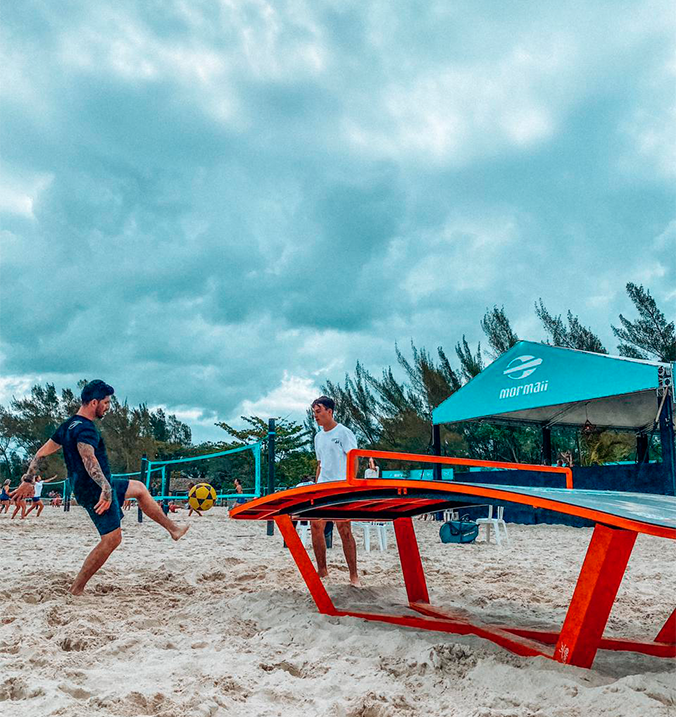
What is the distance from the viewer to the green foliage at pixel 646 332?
23.8 metres

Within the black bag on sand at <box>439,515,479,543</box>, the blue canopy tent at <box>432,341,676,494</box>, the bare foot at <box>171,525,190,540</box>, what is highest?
the blue canopy tent at <box>432,341,676,494</box>

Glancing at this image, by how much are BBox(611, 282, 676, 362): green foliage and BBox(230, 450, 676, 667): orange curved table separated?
923 inches

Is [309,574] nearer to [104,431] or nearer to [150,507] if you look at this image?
[150,507]

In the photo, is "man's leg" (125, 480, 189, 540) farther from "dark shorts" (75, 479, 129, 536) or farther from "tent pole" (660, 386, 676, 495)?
"tent pole" (660, 386, 676, 495)

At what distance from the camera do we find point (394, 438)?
26625 millimetres

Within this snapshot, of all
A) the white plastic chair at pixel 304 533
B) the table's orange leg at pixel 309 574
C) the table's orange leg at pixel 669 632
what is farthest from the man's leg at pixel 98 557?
the white plastic chair at pixel 304 533

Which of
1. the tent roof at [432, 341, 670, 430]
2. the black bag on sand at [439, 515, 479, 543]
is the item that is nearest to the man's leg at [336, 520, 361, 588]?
the black bag on sand at [439, 515, 479, 543]

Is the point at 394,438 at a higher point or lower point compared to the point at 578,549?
higher

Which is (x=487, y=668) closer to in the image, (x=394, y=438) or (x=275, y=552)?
(x=275, y=552)

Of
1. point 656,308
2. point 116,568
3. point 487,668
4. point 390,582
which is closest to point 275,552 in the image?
point 116,568

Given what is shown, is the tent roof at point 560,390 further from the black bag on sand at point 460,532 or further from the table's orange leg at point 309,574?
the table's orange leg at point 309,574

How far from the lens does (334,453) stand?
14.9 feet

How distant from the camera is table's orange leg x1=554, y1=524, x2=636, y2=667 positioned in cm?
204

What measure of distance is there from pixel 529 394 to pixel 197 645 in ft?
25.1
